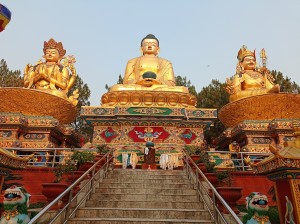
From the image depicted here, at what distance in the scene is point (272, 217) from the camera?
203 inches

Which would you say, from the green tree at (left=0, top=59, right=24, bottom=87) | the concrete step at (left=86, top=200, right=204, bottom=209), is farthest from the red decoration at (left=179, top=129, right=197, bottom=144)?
the green tree at (left=0, top=59, right=24, bottom=87)

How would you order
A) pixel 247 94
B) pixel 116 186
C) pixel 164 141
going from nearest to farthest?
pixel 116 186, pixel 164 141, pixel 247 94

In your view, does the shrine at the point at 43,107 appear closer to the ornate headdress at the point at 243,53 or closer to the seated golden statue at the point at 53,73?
the seated golden statue at the point at 53,73

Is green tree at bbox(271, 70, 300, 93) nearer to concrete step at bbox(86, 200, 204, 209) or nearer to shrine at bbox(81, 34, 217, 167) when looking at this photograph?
shrine at bbox(81, 34, 217, 167)

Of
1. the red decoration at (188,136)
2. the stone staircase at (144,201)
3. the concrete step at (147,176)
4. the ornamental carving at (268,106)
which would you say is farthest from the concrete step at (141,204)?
the ornamental carving at (268,106)

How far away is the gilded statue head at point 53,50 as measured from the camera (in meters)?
15.8

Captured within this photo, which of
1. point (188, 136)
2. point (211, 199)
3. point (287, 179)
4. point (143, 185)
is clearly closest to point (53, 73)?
point (188, 136)

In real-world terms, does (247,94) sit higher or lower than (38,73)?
lower

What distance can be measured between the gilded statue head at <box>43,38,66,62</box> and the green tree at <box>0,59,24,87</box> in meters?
5.72

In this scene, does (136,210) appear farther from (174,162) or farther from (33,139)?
(33,139)

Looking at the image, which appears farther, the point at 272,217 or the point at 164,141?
the point at 164,141

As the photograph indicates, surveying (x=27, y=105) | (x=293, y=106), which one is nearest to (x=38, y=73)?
(x=27, y=105)

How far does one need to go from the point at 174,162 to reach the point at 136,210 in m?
6.04

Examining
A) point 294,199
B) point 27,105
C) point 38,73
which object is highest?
point 38,73
